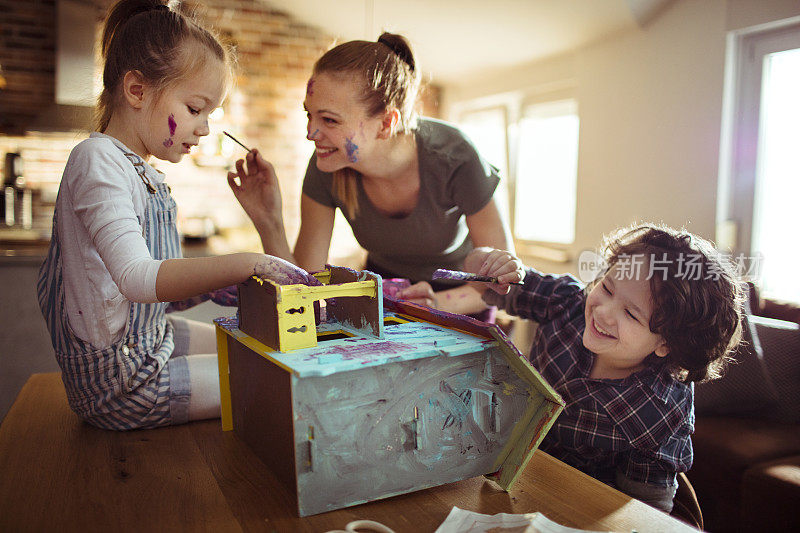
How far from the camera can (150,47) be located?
1062 millimetres

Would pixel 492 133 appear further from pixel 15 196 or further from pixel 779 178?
pixel 15 196

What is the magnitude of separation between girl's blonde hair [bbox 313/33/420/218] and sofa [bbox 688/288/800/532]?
1264 millimetres

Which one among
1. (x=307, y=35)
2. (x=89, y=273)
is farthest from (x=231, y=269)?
(x=307, y=35)

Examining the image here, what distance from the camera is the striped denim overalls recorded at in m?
1.03

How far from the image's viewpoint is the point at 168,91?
107 centimetres

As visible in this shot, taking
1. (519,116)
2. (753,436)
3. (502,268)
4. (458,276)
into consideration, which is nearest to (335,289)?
(458,276)

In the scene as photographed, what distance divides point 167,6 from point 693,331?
3.72ft

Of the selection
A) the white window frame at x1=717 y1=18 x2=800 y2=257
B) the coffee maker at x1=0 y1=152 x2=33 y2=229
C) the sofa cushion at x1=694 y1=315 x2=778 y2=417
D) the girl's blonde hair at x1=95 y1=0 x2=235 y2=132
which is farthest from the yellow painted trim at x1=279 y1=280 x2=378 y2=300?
the coffee maker at x1=0 y1=152 x2=33 y2=229

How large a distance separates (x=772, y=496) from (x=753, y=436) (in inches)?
9.2

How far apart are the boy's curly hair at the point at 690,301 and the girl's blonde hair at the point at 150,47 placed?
2.91 ft

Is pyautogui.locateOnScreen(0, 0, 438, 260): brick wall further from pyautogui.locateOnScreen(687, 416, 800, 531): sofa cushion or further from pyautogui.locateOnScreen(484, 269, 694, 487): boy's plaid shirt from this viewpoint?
pyautogui.locateOnScreen(484, 269, 694, 487): boy's plaid shirt

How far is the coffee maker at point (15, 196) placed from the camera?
11.8ft

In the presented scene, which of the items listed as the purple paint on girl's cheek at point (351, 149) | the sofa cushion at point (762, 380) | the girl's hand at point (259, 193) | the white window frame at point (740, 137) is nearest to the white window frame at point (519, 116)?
the white window frame at point (740, 137)

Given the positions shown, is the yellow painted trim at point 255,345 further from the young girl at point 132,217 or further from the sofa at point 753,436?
the sofa at point 753,436
